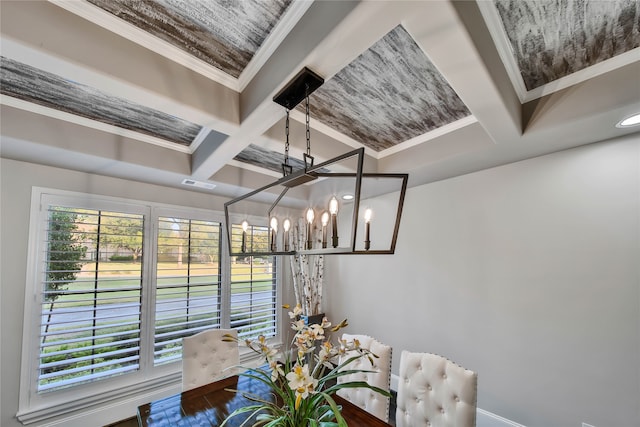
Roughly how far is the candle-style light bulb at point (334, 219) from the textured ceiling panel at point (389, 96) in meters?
0.83

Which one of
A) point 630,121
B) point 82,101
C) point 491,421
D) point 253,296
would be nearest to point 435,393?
Answer: point 491,421

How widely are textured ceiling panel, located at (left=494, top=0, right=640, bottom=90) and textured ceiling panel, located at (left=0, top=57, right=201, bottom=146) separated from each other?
2.15 meters

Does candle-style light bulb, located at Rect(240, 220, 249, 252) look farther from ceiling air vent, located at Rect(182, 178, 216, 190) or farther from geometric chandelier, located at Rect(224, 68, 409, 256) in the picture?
ceiling air vent, located at Rect(182, 178, 216, 190)

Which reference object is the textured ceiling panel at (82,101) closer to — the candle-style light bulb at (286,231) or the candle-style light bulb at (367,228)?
the candle-style light bulb at (286,231)

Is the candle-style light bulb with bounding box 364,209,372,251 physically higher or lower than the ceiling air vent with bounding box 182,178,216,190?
lower

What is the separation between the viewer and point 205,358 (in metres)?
2.31

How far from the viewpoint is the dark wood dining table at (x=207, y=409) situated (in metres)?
1.56

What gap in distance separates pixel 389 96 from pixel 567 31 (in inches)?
34.7

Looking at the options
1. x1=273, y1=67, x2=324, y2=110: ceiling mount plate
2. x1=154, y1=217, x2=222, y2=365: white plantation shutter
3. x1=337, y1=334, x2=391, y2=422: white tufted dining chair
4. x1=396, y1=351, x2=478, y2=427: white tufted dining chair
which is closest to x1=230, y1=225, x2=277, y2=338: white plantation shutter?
x1=154, y1=217, x2=222, y2=365: white plantation shutter

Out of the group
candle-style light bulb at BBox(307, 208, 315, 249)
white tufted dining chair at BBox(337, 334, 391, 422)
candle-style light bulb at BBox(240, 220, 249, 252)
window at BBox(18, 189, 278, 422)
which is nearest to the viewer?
candle-style light bulb at BBox(307, 208, 315, 249)

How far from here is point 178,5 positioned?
1180 mm

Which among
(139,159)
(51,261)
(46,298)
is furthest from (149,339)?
(139,159)

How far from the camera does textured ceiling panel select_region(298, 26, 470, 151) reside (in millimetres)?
1481

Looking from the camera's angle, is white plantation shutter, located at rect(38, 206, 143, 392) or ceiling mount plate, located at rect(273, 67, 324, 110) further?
white plantation shutter, located at rect(38, 206, 143, 392)
